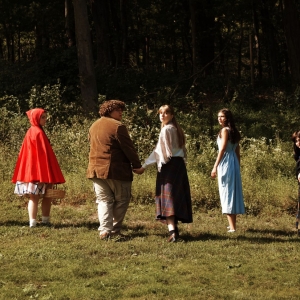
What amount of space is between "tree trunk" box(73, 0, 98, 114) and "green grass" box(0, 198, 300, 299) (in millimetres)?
10311

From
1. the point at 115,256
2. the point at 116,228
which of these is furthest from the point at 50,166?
the point at 115,256

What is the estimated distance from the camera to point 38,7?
128 ft

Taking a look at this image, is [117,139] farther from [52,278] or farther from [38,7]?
[38,7]

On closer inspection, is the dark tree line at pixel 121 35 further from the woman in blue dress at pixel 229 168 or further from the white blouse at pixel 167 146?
the white blouse at pixel 167 146

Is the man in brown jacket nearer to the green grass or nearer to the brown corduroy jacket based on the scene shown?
the brown corduroy jacket

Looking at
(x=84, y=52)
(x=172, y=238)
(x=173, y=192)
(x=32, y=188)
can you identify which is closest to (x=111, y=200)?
(x=173, y=192)

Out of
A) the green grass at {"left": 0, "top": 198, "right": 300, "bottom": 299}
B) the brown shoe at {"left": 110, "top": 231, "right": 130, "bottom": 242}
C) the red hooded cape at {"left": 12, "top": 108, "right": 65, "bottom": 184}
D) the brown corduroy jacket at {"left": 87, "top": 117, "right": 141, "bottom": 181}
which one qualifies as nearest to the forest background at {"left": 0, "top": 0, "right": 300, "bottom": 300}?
the green grass at {"left": 0, "top": 198, "right": 300, "bottom": 299}

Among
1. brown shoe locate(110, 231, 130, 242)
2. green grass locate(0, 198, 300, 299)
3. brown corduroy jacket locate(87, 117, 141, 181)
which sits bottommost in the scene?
green grass locate(0, 198, 300, 299)

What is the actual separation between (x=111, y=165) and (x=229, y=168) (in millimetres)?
1855

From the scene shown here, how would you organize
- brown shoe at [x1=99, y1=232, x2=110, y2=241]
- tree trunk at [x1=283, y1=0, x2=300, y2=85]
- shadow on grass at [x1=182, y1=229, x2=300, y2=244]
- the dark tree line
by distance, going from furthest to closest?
tree trunk at [x1=283, y1=0, x2=300, y2=85]
the dark tree line
shadow on grass at [x1=182, y1=229, x2=300, y2=244]
brown shoe at [x1=99, y1=232, x2=110, y2=241]

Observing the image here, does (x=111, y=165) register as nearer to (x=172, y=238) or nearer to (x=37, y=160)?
(x=172, y=238)

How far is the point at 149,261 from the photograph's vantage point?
791cm

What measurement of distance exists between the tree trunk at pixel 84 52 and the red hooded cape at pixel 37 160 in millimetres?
9648

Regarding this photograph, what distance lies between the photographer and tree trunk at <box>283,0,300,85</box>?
919 inches
